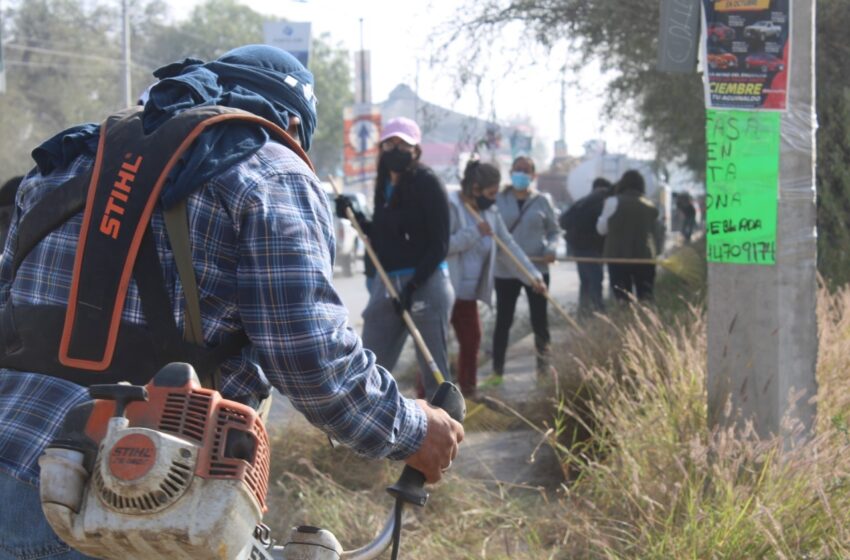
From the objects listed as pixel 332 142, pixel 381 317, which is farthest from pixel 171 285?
pixel 332 142

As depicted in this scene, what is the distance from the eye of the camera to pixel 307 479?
17.3 feet

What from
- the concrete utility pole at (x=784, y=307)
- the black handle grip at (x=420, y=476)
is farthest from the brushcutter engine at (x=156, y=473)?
the concrete utility pole at (x=784, y=307)

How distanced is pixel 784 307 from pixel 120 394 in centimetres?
313

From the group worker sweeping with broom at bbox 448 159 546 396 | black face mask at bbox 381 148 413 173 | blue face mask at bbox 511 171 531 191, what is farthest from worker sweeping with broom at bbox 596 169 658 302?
black face mask at bbox 381 148 413 173

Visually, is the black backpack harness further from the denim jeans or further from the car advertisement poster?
the car advertisement poster

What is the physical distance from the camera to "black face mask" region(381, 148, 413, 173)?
651cm

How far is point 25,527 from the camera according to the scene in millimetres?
2150

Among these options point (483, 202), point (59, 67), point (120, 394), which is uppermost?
point (59, 67)

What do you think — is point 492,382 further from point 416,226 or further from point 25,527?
point 25,527

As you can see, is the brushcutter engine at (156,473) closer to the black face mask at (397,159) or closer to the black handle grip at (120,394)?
the black handle grip at (120,394)

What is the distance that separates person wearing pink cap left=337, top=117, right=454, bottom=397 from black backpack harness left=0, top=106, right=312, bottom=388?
13.8ft

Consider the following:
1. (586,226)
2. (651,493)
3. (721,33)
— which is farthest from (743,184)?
(586,226)

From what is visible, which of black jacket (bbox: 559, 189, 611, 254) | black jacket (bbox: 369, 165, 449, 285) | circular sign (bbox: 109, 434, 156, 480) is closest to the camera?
circular sign (bbox: 109, 434, 156, 480)

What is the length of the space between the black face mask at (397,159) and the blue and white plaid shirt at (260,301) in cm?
421
